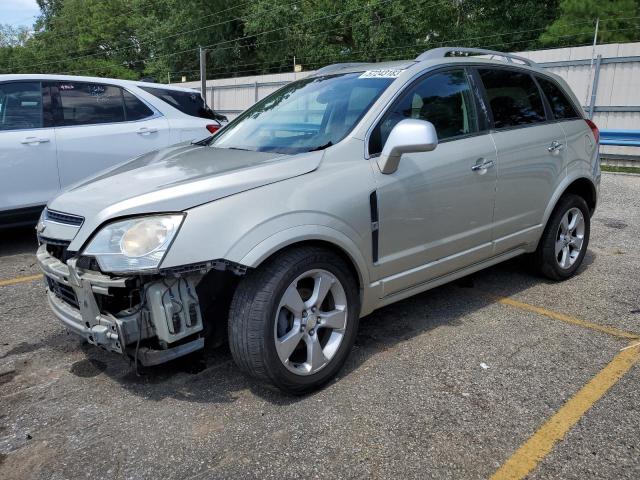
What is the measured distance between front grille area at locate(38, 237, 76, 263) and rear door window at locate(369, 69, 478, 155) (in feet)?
5.69

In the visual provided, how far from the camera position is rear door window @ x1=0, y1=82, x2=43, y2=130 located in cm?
543

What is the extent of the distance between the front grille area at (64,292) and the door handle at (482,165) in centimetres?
256

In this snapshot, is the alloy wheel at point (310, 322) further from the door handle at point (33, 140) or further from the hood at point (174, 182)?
the door handle at point (33, 140)

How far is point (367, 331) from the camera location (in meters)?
3.76

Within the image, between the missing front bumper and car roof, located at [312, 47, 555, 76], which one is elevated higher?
car roof, located at [312, 47, 555, 76]

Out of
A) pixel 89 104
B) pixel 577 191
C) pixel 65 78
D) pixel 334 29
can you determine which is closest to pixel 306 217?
pixel 577 191

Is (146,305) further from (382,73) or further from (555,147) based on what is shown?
(555,147)

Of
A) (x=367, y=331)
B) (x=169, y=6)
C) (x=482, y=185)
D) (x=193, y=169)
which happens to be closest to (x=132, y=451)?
(x=193, y=169)

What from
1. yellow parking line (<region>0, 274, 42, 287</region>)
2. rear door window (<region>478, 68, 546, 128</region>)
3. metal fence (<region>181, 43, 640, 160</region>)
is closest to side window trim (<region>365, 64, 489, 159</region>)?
rear door window (<region>478, 68, 546, 128</region>)

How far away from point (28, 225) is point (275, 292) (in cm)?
397

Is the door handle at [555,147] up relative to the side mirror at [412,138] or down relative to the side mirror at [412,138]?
down

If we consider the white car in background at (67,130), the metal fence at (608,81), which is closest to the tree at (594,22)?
the metal fence at (608,81)

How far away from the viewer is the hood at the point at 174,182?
2.63 meters

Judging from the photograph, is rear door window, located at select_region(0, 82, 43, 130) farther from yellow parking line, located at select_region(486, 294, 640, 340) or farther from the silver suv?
yellow parking line, located at select_region(486, 294, 640, 340)
